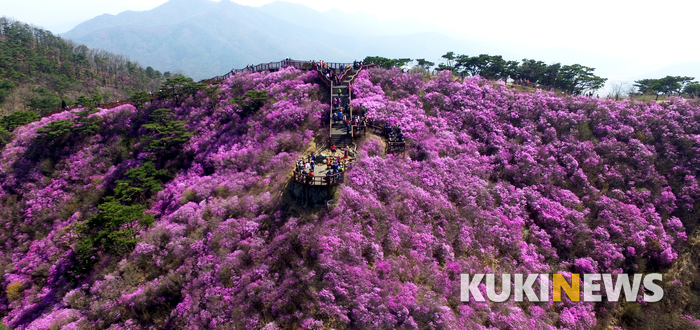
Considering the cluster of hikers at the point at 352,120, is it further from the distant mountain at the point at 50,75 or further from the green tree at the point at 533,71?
the distant mountain at the point at 50,75

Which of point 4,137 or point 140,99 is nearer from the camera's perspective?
point 4,137

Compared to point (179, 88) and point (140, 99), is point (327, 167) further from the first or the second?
point (140, 99)

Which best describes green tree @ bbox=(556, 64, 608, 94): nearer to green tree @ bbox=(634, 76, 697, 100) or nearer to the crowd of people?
green tree @ bbox=(634, 76, 697, 100)

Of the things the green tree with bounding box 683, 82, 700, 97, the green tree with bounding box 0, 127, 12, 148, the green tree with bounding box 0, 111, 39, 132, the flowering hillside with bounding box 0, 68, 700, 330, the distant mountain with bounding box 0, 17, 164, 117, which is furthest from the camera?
the distant mountain with bounding box 0, 17, 164, 117

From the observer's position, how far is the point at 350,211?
20.5 meters

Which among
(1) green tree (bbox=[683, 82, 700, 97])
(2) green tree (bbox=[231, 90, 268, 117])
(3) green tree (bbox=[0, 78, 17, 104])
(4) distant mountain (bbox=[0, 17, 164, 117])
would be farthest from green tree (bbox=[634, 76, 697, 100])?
(3) green tree (bbox=[0, 78, 17, 104])

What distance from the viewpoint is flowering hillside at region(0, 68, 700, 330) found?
58.9 feet

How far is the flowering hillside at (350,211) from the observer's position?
707 inches

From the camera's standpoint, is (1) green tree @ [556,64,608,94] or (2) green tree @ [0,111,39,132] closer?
(2) green tree @ [0,111,39,132]

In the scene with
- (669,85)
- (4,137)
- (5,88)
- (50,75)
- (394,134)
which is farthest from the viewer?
(50,75)

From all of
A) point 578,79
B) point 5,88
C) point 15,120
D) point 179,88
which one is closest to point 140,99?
point 179,88

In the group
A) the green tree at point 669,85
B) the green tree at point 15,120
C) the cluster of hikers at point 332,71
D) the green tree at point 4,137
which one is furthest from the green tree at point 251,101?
the green tree at point 669,85

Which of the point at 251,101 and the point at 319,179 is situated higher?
the point at 251,101

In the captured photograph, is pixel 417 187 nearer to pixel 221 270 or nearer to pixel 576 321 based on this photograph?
pixel 576 321
